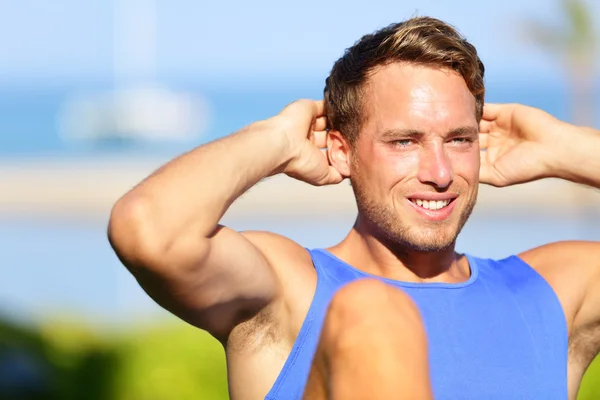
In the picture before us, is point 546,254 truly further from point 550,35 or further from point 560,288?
point 550,35

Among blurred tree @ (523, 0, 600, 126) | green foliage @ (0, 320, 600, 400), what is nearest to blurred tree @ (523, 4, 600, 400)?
blurred tree @ (523, 0, 600, 126)

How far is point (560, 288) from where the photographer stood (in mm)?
4266

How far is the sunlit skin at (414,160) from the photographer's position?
159 inches

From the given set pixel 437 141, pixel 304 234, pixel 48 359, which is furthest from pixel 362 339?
pixel 304 234

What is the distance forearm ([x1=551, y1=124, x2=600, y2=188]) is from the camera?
4.50 meters

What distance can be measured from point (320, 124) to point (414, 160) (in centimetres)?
53

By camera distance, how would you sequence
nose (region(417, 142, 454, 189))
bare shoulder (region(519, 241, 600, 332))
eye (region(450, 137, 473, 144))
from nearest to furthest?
nose (region(417, 142, 454, 189)) < eye (region(450, 137, 473, 144)) < bare shoulder (region(519, 241, 600, 332))

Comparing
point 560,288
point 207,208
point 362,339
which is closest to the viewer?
point 362,339

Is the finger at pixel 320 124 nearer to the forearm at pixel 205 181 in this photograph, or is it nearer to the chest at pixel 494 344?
the forearm at pixel 205 181

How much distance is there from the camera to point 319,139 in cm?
440

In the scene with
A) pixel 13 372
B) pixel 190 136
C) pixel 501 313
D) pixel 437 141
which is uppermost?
pixel 437 141

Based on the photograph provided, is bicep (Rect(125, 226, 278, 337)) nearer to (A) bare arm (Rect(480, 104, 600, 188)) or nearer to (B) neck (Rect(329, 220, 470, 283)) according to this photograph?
(B) neck (Rect(329, 220, 470, 283))

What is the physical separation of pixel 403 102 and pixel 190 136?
158 ft

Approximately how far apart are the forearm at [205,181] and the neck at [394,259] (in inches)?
20.0
